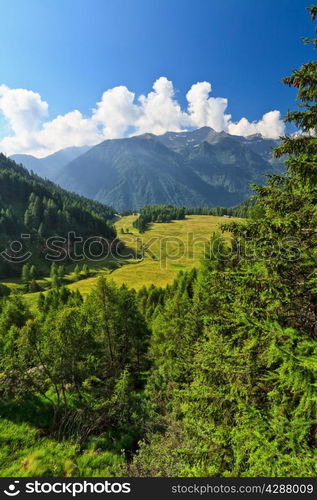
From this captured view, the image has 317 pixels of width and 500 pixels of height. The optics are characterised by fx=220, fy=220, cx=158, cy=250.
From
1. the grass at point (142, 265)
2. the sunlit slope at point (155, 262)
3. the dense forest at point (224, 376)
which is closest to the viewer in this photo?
the dense forest at point (224, 376)

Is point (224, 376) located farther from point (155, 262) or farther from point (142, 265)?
point (155, 262)

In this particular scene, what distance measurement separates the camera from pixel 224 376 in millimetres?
10672

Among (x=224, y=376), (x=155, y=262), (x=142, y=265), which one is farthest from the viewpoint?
(x=155, y=262)

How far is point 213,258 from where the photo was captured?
60.8 ft

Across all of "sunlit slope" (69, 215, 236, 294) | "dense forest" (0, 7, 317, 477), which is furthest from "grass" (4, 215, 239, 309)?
"dense forest" (0, 7, 317, 477)

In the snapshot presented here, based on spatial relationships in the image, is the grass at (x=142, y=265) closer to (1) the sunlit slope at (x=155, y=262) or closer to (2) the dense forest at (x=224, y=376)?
(1) the sunlit slope at (x=155, y=262)

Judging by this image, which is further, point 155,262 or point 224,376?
point 155,262

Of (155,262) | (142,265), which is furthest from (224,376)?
(155,262)

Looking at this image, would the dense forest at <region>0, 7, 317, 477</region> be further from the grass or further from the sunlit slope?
the grass

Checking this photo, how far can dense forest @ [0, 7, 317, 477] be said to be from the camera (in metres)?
6.46

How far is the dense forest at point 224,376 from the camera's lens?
21.2 feet

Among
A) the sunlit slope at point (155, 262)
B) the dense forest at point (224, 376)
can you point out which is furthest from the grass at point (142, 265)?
the dense forest at point (224, 376)
